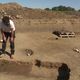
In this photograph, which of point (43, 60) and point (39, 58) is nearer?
point (43, 60)

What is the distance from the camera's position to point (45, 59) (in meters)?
11.6

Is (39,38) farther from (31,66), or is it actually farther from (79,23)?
(79,23)

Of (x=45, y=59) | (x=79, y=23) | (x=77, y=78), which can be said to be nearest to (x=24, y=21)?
(x=79, y=23)

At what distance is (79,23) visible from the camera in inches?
933

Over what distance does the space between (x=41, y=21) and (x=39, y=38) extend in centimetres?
680

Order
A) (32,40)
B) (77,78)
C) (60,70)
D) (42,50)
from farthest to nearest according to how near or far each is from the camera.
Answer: (32,40)
(42,50)
(60,70)
(77,78)

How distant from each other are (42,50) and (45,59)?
1.62 m

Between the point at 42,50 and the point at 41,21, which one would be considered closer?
the point at 42,50

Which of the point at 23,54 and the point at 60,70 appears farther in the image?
the point at 23,54

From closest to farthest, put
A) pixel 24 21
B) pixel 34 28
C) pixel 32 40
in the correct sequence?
pixel 32 40 → pixel 34 28 → pixel 24 21

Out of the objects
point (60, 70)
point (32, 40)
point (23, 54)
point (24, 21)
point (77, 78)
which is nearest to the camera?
point (77, 78)

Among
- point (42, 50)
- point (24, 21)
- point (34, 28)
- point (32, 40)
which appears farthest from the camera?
point (24, 21)

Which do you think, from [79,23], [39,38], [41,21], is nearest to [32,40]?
[39,38]

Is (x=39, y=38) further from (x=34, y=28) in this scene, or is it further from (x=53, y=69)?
(x=53, y=69)
